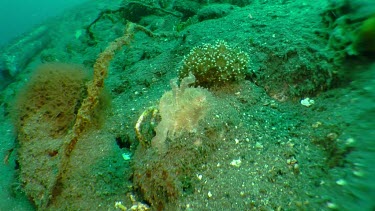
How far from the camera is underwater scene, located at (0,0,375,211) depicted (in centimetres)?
262

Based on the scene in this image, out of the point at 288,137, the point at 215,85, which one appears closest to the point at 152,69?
the point at 215,85

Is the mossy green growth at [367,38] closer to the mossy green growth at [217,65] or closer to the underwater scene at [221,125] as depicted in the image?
the underwater scene at [221,125]

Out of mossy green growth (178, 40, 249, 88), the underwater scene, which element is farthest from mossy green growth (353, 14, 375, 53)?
mossy green growth (178, 40, 249, 88)

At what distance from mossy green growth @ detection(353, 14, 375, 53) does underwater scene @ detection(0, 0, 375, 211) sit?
0.07 ft

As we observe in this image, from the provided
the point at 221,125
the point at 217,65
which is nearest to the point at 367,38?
the point at 221,125

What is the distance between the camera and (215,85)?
14.2ft

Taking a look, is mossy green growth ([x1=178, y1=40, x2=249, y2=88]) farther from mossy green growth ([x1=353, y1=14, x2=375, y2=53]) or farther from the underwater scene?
mossy green growth ([x1=353, y1=14, x2=375, y2=53])

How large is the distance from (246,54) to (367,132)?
2.64 meters

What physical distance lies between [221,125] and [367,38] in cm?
173

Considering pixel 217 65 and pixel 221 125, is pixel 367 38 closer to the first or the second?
pixel 221 125

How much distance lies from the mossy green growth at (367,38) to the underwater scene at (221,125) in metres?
0.02

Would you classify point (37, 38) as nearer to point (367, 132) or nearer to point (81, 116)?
point (81, 116)

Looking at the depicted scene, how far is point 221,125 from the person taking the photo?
3.32m

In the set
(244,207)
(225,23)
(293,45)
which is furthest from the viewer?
(225,23)
